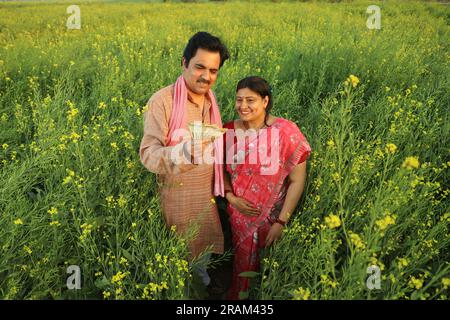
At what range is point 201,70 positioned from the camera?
1.90m

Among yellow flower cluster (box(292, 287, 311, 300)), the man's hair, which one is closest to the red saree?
the man's hair

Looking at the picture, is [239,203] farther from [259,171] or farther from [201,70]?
[201,70]

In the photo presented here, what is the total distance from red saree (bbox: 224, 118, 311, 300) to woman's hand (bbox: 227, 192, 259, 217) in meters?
0.02

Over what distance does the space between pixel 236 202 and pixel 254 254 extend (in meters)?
0.34

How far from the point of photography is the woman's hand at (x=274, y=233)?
2.03 metres

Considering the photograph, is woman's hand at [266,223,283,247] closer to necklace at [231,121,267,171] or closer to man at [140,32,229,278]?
man at [140,32,229,278]

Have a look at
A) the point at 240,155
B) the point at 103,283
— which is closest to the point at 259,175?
the point at 240,155

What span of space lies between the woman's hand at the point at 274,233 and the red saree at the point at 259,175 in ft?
0.22

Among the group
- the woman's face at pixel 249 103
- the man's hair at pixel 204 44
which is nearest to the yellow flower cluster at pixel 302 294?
the woman's face at pixel 249 103

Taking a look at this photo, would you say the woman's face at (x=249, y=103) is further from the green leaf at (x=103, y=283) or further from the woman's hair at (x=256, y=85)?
the green leaf at (x=103, y=283)

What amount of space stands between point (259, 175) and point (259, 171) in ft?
0.08
